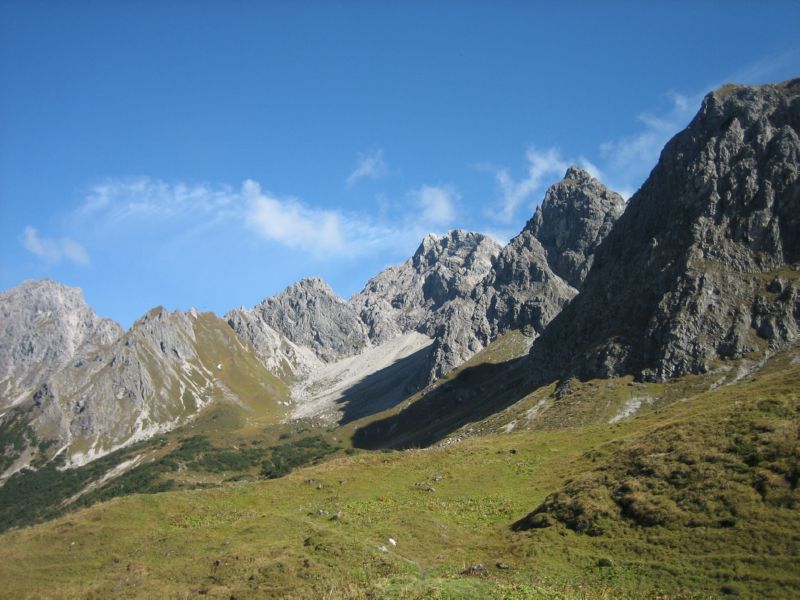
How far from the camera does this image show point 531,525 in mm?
36938

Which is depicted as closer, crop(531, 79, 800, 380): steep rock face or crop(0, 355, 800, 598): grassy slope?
crop(0, 355, 800, 598): grassy slope

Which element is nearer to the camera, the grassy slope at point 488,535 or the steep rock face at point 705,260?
the grassy slope at point 488,535

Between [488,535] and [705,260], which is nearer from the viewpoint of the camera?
[488,535]

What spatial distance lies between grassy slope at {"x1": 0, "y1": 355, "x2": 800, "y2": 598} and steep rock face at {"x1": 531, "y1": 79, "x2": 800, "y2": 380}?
296ft

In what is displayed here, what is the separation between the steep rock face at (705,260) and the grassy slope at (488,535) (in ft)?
296

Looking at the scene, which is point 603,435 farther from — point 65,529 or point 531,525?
point 65,529

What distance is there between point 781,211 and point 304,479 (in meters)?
143

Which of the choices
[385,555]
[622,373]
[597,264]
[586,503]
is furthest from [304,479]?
[597,264]

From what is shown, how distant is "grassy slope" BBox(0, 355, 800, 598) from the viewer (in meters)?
27.0

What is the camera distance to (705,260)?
145 m

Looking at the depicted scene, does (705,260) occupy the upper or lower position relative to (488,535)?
upper

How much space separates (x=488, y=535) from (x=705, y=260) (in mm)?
131339

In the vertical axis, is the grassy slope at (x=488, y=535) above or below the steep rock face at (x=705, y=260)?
below

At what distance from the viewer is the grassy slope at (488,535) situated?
2695cm
